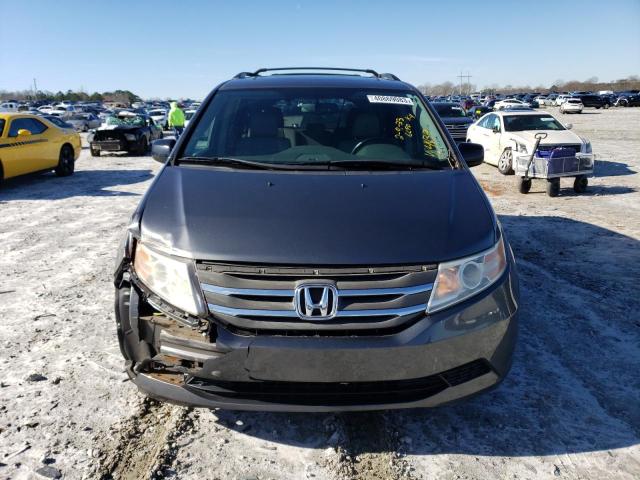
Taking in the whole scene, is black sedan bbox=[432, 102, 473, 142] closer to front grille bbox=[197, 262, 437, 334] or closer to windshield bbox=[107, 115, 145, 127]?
windshield bbox=[107, 115, 145, 127]

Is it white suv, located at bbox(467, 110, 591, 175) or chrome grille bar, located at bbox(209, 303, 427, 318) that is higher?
white suv, located at bbox(467, 110, 591, 175)

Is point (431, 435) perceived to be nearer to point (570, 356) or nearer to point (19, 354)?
point (570, 356)

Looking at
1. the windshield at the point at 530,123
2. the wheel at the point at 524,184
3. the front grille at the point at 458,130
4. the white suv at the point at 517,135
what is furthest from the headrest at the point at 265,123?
the front grille at the point at 458,130

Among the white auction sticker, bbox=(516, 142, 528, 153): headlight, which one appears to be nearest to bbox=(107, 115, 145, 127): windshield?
bbox=(516, 142, 528, 153): headlight

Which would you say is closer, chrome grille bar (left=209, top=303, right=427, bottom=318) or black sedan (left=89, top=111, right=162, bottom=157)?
chrome grille bar (left=209, top=303, right=427, bottom=318)

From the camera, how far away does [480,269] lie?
242 centimetres

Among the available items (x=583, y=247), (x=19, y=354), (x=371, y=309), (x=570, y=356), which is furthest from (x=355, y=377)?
(x=583, y=247)

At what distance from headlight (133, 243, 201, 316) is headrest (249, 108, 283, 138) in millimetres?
1388

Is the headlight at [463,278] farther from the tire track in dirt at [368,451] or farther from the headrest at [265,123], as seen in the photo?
the headrest at [265,123]

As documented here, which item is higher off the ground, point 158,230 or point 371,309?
point 158,230

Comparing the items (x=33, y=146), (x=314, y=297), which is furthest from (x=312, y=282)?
(x=33, y=146)

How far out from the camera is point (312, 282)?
7.28 ft

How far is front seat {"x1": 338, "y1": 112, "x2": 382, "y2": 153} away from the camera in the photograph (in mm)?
3549

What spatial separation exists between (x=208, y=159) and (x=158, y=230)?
904mm
